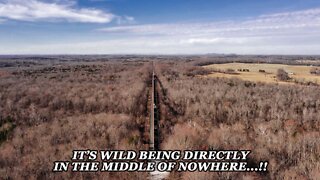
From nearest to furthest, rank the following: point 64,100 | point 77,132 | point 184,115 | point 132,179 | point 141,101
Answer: point 132,179, point 77,132, point 184,115, point 141,101, point 64,100

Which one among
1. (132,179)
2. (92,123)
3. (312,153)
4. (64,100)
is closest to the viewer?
(132,179)

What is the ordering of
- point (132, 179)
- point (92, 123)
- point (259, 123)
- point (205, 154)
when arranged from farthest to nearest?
point (259, 123), point (92, 123), point (205, 154), point (132, 179)

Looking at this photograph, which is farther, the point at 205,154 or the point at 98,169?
the point at 205,154

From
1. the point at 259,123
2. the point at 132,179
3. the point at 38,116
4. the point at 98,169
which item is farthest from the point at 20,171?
the point at 259,123

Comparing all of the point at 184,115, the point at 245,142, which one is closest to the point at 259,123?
the point at 184,115

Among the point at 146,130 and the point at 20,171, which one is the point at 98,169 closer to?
the point at 20,171

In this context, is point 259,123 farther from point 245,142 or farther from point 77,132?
point 77,132

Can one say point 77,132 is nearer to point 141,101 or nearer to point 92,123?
point 92,123

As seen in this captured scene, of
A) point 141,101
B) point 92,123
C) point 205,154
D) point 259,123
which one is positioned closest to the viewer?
point 205,154

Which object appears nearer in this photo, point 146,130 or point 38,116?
point 146,130
